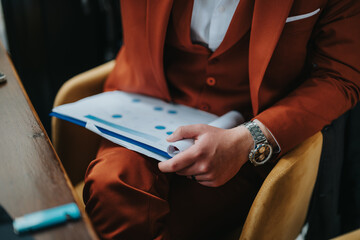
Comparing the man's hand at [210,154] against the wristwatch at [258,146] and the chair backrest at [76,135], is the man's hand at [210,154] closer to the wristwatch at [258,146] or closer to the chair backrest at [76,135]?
the wristwatch at [258,146]

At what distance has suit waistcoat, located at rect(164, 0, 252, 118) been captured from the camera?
79 cm

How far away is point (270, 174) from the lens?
682mm

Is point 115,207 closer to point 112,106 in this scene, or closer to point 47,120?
point 112,106

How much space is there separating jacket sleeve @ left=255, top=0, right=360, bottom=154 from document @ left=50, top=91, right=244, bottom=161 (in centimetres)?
13

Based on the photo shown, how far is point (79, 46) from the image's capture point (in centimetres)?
178

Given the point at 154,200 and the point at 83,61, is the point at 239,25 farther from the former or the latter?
the point at 83,61

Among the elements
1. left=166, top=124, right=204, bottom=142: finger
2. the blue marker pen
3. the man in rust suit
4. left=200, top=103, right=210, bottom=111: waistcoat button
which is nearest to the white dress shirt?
the man in rust suit

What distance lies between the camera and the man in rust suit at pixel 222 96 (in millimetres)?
665

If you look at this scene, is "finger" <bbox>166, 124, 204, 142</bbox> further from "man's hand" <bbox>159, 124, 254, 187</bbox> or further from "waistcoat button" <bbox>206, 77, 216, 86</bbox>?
"waistcoat button" <bbox>206, 77, 216, 86</bbox>

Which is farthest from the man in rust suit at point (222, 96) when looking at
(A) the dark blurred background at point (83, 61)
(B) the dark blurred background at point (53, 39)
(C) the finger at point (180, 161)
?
(B) the dark blurred background at point (53, 39)

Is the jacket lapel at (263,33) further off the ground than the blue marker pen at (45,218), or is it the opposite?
the jacket lapel at (263,33)

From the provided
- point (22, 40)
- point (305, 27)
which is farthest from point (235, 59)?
point (22, 40)

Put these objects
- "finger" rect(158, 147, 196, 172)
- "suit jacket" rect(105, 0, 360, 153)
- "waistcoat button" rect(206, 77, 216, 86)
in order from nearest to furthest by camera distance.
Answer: "finger" rect(158, 147, 196, 172), "suit jacket" rect(105, 0, 360, 153), "waistcoat button" rect(206, 77, 216, 86)

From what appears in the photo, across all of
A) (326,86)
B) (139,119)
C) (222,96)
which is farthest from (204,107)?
(326,86)
